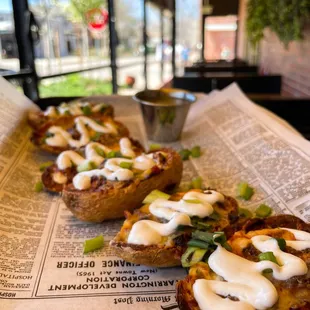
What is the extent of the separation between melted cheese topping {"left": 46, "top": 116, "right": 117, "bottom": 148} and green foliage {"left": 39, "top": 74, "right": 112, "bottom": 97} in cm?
60

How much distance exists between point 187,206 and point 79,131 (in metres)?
0.99

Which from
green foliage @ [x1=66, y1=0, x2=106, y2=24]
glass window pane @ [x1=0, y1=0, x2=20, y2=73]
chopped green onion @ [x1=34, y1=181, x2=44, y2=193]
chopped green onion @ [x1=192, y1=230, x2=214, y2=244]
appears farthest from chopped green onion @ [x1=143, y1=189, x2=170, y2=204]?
green foliage @ [x1=66, y1=0, x2=106, y2=24]

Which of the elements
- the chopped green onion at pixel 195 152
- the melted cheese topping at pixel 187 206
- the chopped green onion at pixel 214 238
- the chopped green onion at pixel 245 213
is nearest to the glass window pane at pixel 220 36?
the chopped green onion at pixel 195 152

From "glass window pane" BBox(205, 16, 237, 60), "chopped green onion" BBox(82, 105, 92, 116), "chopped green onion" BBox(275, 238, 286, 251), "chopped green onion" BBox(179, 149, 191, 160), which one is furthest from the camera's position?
"glass window pane" BBox(205, 16, 237, 60)

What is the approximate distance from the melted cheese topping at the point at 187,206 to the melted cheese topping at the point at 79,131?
80 centimetres

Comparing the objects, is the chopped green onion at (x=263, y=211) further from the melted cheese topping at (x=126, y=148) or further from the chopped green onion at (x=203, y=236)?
the melted cheese topping at (x=126, y=148)

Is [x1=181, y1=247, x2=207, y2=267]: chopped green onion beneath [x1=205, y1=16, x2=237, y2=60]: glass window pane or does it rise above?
beneath

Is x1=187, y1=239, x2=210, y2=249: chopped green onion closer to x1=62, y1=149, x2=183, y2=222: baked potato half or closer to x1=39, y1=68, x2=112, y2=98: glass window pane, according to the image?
x1=62, y1=149, x2=183, y2=222: baked potato half

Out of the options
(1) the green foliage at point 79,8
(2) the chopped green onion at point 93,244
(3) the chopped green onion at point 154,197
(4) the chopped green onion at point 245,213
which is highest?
(1) the green foliage at point 79,8

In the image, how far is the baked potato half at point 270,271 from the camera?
81 cm

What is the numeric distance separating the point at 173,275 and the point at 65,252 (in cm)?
33

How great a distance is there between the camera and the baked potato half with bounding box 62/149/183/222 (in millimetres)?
1284

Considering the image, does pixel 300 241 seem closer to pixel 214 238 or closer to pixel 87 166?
pixel 214 238

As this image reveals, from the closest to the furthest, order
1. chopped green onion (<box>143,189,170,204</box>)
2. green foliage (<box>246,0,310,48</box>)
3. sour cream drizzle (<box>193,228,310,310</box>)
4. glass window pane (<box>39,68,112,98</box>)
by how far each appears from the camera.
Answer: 1. sour cream drizzle (<box>193,228,310,310</box>)
2. chopped green onion (<box>143,189,170,204</box>)
3. glass window pane (<box>39,68,112,98</box>)
4. green foliage (<box>246,0,310,48</box>)
